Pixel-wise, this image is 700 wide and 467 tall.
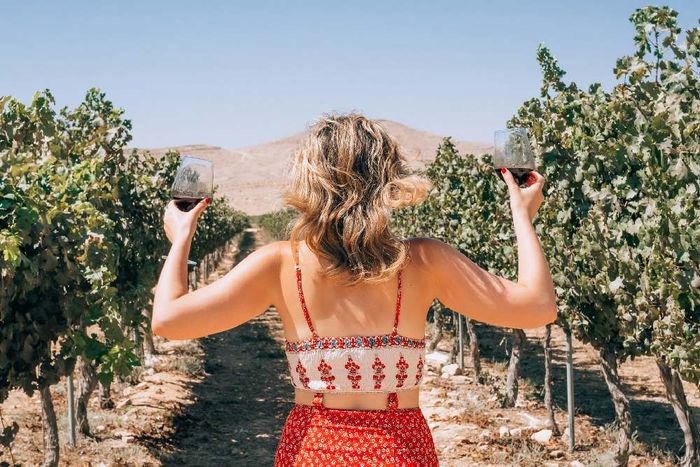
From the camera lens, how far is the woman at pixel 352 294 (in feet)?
5.95

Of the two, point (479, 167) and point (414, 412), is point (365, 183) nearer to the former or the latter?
point (414, 412)

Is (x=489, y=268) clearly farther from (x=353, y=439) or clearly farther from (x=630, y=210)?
(x=353, y=439)

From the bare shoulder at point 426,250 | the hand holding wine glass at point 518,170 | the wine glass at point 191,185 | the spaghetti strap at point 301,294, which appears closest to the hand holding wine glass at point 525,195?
the hand holding wine glass at point 518,170

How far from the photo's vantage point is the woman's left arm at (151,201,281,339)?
1811 mm

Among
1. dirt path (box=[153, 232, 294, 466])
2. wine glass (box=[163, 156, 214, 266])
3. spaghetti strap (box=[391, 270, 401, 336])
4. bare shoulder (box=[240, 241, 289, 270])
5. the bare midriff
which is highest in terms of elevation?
wine glass (box=[163, 156, 214, 266])

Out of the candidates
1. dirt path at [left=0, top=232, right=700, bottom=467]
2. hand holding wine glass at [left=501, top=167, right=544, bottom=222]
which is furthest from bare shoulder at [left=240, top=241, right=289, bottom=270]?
dirt path at [left=0, top=232, right=700, bottom=467]

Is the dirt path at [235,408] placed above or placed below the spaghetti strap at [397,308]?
below

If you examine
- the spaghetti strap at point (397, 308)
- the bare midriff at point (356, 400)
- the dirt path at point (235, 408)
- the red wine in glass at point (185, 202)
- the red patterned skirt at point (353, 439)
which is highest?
the red wine in glass at point (185, 202)

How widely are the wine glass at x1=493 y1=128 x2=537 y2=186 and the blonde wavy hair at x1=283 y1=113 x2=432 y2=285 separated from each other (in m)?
0.27

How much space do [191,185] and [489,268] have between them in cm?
939

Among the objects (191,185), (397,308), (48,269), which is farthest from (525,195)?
(48,269)

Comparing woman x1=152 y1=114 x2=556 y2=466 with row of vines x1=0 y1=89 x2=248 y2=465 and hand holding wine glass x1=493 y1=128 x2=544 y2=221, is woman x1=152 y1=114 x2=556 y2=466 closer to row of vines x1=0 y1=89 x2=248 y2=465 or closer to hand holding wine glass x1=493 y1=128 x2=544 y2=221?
hand holding wine glass x1=493 y1=128 x2=544 y2=221

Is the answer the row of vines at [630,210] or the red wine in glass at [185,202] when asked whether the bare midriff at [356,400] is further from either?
the row of vines at [630,210]

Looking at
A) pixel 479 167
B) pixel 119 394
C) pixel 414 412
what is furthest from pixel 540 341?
pixel 414 412
